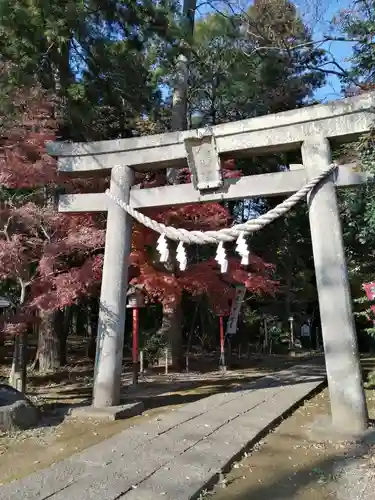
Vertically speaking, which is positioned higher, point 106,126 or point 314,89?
point 314,89

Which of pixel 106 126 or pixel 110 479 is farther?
pixel 106 126

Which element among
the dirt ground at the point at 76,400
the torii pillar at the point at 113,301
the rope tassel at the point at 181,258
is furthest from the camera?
the torii pillar at the point at 113,301

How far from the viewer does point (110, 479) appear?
146 inches

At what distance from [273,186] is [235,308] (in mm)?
7594

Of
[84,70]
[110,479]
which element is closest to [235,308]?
[84,70]

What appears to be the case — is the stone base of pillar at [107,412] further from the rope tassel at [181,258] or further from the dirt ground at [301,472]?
→ the rope tassel at [181,258]

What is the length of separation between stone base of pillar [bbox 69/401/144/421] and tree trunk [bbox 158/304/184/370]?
602cm

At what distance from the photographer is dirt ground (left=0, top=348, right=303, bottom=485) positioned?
15.3 feet

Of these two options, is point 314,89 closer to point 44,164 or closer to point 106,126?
point 106,126

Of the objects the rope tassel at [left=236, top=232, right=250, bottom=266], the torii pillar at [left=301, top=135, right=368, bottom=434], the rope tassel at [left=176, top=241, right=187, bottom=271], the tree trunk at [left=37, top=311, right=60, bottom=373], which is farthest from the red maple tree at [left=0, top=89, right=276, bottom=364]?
the torii pillar at [left=301, top=135, right=368, bottom=434]

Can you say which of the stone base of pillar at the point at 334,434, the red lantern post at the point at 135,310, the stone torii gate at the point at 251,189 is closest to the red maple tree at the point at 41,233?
the red lantern post at the point at 135,310

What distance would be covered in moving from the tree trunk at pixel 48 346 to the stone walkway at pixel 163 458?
575cm

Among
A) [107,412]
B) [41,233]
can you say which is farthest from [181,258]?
[41,233]

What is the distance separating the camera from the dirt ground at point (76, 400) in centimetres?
465
